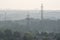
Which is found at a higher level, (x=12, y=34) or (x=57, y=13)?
(x=12, y=34)

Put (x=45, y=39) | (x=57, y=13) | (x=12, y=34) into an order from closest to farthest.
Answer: (x=45, y=39)
(x=12, y=34)
(x=57, y=13)

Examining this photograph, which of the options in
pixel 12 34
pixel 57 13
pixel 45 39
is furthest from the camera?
pixel 57 13

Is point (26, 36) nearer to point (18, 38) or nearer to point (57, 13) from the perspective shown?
point (18, 38)

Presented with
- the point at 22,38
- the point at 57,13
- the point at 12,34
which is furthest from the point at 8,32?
the point at 57,13

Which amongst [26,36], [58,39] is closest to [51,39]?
[58,39]

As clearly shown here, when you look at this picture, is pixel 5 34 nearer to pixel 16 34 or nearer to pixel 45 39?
pixel 16 34

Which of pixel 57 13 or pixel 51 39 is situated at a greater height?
pixel 51 39

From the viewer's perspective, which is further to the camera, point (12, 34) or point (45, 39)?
point (12, 34)

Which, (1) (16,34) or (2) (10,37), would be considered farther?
(1) (16,34)
